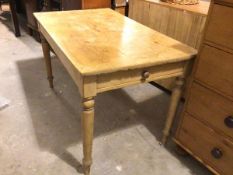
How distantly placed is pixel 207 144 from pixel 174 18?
2.87ft

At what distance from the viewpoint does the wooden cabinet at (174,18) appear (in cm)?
149

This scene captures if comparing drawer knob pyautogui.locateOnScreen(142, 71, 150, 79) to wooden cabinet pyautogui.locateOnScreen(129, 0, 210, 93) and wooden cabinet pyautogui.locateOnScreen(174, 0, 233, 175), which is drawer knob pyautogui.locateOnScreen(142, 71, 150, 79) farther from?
wooden cabinet pyautogui.locateOnScreen(129, 0, 210, 93)

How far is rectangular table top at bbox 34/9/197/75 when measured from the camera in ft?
3.08

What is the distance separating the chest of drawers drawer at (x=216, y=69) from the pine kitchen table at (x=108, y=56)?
0.09 metres

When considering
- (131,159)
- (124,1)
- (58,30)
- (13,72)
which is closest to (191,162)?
(131,159)

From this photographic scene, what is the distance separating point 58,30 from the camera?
1.23 m

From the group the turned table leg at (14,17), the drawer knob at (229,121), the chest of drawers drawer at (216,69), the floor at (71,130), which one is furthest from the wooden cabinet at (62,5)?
the drawer knob at (229,121)

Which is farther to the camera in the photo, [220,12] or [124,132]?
[124,132]

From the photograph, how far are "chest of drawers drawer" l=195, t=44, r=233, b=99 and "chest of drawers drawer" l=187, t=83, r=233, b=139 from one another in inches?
1.7

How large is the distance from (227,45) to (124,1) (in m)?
1.35

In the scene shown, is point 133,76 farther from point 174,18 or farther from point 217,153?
point 174,18

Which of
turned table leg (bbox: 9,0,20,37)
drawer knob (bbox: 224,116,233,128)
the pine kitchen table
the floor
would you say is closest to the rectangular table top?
the pine kitchen table

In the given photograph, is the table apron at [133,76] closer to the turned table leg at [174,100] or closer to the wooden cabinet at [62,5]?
the turned table leg at [174,100]

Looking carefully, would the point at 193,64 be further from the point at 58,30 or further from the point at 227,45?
the point at 58,30
